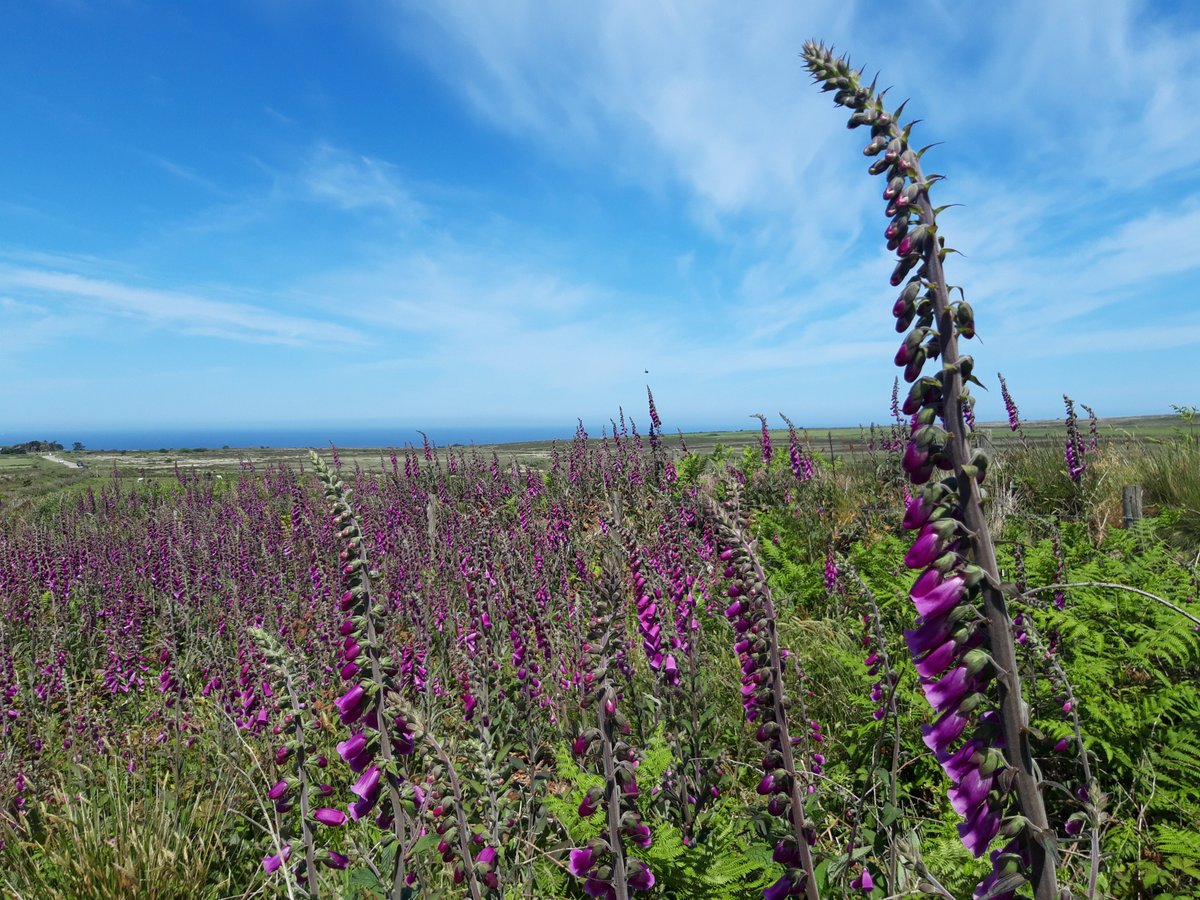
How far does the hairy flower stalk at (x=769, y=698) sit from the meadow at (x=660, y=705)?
0.7 inches

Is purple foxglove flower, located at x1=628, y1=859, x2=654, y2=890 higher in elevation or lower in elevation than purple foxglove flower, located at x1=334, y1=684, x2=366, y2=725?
lower

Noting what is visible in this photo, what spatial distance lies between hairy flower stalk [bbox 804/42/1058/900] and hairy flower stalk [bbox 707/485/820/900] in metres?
0.78

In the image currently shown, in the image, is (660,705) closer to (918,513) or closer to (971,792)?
(971,792)

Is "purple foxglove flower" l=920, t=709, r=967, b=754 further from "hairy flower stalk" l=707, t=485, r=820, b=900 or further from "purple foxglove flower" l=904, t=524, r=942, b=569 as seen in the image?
"hairy flower stalk" l=707, t=485, r=820, b=900

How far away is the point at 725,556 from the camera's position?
7.94 ft

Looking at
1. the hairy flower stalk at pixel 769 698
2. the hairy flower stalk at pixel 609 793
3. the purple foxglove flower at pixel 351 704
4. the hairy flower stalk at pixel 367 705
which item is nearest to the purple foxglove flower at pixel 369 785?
the hairy flower stalk at pixel 367 705

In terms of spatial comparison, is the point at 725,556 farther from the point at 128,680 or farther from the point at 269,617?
the point at 128,680

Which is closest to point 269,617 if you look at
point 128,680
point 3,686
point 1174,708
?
point 128,680

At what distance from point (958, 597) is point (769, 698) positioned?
3.70 feet

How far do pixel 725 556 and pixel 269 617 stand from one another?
521cm

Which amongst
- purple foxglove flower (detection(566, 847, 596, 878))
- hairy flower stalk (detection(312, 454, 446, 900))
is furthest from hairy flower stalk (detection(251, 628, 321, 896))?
purple foxglove flower (detection(566, 847, 596, 878))

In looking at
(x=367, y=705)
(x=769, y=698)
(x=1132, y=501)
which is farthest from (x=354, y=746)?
(x=1132, y=501)

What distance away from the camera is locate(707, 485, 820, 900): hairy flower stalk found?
2070 millimetres

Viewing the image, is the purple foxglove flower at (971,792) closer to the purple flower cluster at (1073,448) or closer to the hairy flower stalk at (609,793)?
the hairy flower stalk at (609,793)
